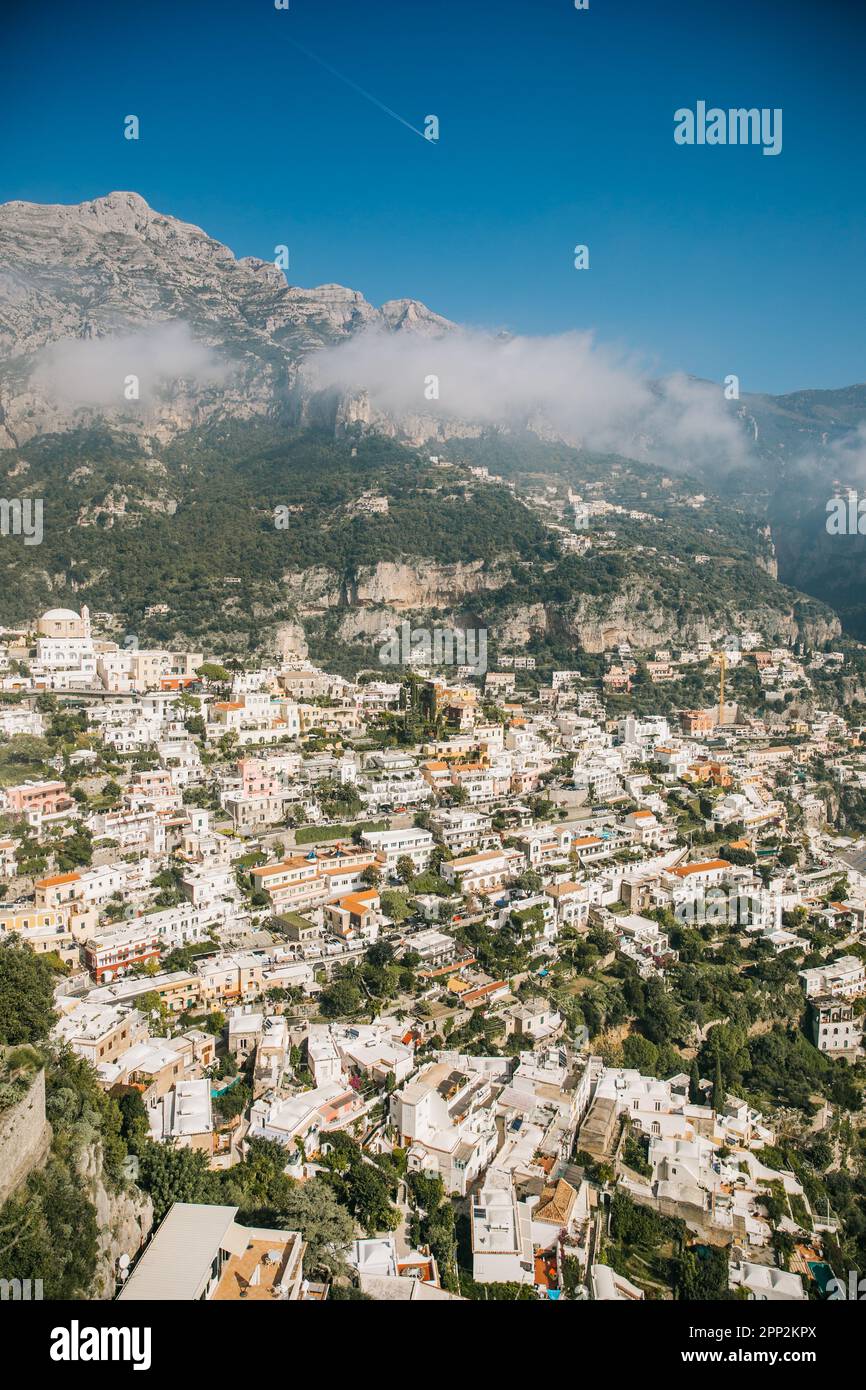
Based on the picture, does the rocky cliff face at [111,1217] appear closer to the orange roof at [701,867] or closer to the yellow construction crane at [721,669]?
the orange roof at [701,867]

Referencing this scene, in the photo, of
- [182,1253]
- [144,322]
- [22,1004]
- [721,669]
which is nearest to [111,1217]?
[182,1253]

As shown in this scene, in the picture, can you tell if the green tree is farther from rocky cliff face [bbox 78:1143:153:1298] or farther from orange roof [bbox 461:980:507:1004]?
orange roof [bbox 461:980:507:1004]

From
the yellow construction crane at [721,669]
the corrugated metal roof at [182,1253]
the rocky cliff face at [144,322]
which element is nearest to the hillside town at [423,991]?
the corrugated metal roof at [182,1253]

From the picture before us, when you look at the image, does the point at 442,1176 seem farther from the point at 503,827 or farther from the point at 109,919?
the point at 503,827

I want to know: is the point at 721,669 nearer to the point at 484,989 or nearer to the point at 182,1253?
the point at 484,989

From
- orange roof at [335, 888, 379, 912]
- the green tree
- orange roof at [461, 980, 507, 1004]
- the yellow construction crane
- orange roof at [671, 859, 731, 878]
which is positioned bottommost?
orange roof at [461, 980, 507, 1004]

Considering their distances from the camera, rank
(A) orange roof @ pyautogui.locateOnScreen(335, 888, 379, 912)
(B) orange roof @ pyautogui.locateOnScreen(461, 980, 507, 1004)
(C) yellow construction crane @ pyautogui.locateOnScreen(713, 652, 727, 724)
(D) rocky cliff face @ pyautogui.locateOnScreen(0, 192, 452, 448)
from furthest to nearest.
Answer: (D) rocky cliff face @ pyautogui.locateOnScreen(0, 192, 452, 448)
(C) yellow construction crane @ pyautogui.locateOnScreen(713, 652, 727, 724)
(A) orange roof @ pyautogui.locateOnScreen(335, 888, 379, 912)
(B) orange roof @ pyautogui.locateOnScreen(461, 980, 507, 1004)

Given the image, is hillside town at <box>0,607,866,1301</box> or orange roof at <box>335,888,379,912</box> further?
orange roof at <box>335,888,379,912</box>

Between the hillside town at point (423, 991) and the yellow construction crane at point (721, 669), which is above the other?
the yellow construction crane at point (721, 669)

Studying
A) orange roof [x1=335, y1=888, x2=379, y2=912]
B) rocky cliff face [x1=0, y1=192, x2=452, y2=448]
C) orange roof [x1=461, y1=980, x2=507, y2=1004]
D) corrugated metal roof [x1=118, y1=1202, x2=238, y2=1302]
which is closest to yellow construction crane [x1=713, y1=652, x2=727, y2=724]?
orange roof [x1=335, y1=888, x2=379, y2=912]
